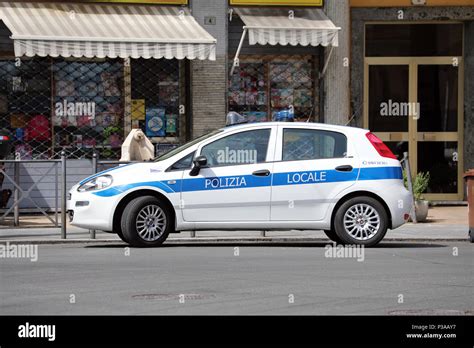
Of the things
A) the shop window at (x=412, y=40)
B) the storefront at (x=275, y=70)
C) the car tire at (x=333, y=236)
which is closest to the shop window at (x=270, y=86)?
the storefront at (x=275, y=70)

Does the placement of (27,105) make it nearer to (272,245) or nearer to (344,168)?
(272,245)

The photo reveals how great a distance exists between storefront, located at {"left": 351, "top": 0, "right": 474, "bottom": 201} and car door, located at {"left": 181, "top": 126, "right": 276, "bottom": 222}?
348 inches

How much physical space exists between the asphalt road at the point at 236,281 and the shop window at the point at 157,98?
7574 mm

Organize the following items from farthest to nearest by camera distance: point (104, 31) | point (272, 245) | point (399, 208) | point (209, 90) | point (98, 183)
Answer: point (209, 90), point (104, 31), point (272, 245), point (399, 208), point (98, 183)

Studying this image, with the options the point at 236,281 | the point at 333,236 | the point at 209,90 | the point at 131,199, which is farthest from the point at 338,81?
the point at 236,281

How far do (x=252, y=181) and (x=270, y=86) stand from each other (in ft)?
27.9

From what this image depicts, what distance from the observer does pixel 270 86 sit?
2300 cm

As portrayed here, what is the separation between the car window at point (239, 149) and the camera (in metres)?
14.9

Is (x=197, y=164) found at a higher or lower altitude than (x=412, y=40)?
lower

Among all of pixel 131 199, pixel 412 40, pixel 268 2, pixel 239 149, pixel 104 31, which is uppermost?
pixel 268 2

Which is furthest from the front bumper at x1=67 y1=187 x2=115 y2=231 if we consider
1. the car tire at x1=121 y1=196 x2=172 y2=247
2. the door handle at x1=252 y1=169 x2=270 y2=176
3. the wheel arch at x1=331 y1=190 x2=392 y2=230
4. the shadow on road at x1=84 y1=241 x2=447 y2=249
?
the wheel arch at x1=331 y1=190 x2=392 y2=230

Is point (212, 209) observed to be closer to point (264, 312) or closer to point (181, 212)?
point (181, 212)

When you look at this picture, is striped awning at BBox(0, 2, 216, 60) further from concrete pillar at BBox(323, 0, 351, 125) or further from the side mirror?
the side mirror

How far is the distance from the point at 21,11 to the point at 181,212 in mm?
7688
